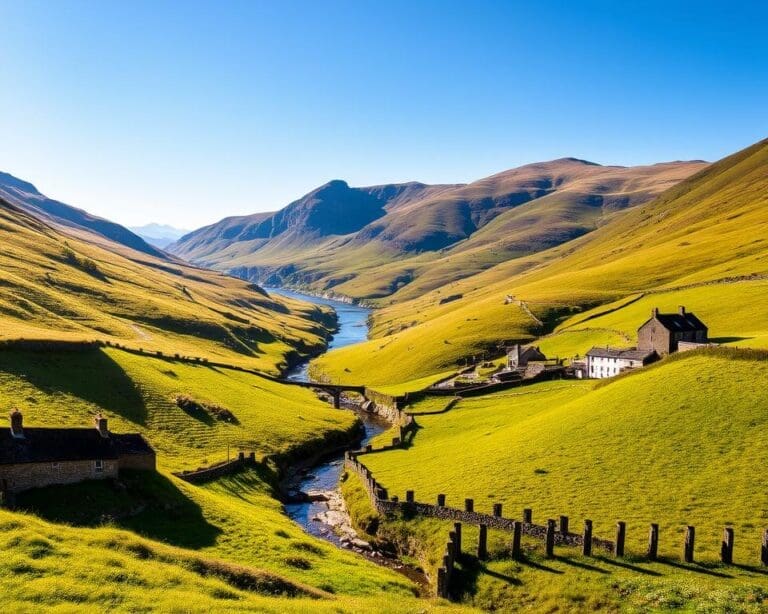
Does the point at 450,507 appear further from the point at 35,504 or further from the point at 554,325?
the point at 554,325

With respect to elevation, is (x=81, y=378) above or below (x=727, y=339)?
below

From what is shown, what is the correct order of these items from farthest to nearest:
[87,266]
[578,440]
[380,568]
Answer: [87,266] → [578,440] → [380,568]

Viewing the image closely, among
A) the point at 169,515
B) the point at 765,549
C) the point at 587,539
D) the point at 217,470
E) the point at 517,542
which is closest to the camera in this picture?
the point at 765,549

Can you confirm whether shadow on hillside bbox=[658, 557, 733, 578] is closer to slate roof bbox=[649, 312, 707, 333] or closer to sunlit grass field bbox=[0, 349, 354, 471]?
sunlit grass field bbox=[0, 349, 354, 471]

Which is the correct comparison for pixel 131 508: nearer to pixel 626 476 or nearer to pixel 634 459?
pixel 626 476

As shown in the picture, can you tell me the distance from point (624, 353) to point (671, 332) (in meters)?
7.59

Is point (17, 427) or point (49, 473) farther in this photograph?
point (17, 427)

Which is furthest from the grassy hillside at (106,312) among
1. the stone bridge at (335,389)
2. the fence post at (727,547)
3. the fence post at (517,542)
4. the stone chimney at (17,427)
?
the fence post at (727,547)

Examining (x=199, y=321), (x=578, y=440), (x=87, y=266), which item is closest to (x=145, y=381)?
(x=578, y=440)

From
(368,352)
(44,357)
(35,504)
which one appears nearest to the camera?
(35,504)

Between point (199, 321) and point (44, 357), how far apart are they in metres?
82.5

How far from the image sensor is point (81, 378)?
76.4m

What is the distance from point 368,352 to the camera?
156250 millimetres

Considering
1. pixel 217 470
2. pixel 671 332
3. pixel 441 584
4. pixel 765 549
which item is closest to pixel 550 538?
pixel 441 584
